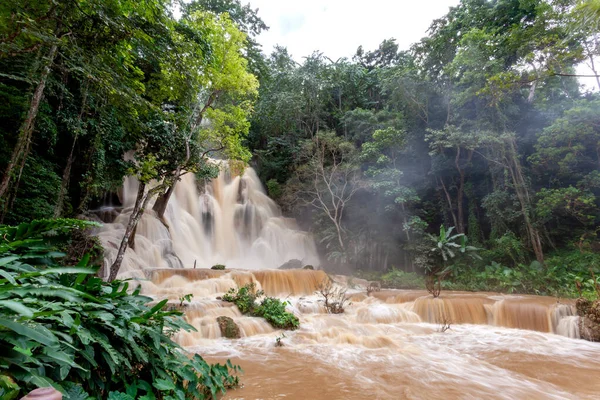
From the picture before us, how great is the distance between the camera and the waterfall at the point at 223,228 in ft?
41.8

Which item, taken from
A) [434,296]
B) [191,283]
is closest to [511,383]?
[434,296]

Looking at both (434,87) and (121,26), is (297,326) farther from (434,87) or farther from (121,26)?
(434,87)

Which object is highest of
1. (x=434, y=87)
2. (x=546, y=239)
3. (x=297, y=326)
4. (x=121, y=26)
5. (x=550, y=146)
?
(x=434, y=87)

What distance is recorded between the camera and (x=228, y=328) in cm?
596

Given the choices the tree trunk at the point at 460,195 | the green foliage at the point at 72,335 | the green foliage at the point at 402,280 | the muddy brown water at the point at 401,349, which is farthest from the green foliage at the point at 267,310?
the tree trunk at the point at 460,195

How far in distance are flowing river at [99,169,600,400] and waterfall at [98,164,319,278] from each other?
0.21m

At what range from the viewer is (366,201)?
1762 cm

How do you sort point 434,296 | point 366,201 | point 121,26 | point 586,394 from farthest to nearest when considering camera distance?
point 366,201, point 434,296, point 121,26, point 586,394

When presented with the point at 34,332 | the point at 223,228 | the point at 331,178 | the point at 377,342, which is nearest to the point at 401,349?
the point at 377,342

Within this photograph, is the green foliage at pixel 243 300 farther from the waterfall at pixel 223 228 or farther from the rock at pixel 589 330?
the rock at pixel 589 330

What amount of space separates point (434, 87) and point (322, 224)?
1041cm

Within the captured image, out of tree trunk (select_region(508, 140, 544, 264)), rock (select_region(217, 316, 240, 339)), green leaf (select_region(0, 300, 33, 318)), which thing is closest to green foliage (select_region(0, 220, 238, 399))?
green leaf (select_region(0, 300, 33, 318))

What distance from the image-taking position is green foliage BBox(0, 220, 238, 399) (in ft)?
3.79

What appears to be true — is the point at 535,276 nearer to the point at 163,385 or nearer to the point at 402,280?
→ the point at 402,280
